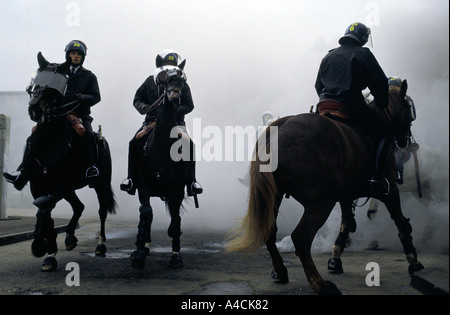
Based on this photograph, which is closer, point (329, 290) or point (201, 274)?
point (329, 290)

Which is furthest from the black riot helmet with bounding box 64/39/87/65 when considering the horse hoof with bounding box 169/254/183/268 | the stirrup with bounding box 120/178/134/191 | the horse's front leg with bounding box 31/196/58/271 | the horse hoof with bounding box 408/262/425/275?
the horse hoof with bounding box 408/262/425/275

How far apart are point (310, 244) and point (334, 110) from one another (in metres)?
1.68

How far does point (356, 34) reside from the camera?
551cm

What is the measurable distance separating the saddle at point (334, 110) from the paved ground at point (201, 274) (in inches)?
69.4

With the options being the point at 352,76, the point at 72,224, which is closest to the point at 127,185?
the point at 72,224

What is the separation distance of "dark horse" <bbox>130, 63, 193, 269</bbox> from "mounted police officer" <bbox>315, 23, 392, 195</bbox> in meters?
1.88

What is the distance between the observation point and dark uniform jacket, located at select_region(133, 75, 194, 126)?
661 centimetres

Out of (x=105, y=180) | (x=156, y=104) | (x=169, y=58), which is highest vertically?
(x=169, y=58)

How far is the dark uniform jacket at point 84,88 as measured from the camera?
7.01m

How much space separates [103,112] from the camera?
68.2 ft

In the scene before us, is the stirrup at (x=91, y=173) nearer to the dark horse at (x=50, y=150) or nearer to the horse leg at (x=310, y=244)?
the dark horse at (x=50, y=150)

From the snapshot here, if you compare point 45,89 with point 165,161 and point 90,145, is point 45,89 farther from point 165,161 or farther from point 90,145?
point 165,161

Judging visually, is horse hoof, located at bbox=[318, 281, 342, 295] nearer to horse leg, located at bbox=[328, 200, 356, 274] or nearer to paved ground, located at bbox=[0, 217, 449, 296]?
paved ground, located at bbox=[0, 217, 449, 296]

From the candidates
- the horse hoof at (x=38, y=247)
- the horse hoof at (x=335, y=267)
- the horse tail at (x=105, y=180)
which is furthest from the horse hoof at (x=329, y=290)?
the horse tail at (x=105, y=180)
